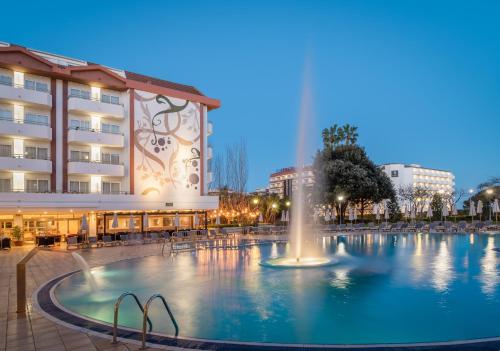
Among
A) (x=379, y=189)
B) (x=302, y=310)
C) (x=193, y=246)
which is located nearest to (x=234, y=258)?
(x=193, y=246)

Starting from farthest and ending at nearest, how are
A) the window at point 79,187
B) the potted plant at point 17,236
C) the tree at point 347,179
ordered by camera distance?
1. the tree at point 347,179
2. the window at point 79,187
3. the potted plant at point 17,236

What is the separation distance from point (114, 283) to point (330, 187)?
111ft

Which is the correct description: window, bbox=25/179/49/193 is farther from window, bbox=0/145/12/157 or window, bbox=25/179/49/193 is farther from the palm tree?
the palm tree

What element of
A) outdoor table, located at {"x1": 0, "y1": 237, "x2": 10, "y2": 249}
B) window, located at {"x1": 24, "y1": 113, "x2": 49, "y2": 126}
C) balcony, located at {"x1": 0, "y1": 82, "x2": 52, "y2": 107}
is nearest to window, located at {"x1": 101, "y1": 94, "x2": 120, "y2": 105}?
balcony, located at {"x1": 0, "y1": 82, "x2": 52, "y2": 107}

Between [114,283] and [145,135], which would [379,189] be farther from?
[114,283]

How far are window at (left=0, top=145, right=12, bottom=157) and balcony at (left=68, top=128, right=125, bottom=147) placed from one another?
432 cm

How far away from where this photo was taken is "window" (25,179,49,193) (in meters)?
30.8

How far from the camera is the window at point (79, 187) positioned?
3316cm

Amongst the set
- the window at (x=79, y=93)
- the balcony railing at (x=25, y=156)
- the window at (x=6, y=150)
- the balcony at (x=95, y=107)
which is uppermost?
the window at (x=79, y=93)

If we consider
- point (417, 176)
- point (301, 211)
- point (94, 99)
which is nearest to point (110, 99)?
point (94, 99)

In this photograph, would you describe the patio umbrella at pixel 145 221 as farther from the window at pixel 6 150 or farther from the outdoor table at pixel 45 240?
the window at pixel 6 150

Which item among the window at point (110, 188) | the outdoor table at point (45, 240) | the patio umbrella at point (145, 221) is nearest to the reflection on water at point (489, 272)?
the outdoor table at point (45, 240)

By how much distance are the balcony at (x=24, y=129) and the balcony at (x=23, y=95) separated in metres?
1.58

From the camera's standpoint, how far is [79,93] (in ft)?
111
